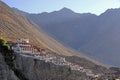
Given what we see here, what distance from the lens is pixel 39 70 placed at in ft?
297

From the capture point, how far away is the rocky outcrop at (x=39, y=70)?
89938mm

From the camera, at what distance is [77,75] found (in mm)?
96188

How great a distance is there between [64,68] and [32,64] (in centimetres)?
769

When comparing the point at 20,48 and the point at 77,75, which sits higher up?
the point at 20,48

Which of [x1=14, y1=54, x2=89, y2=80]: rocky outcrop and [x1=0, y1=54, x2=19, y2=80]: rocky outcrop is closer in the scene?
[x1=0, y1=54, x2=19, y2=80]: rocky outcrop

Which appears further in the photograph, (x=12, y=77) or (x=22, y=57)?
(x=22, y=57)

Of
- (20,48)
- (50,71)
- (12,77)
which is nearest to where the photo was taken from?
(12,77)

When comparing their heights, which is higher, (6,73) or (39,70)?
(39,70)

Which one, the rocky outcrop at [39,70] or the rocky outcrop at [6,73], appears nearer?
the rocky outcrop at [6,73]

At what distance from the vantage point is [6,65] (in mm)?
86375

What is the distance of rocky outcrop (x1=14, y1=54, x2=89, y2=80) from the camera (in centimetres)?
8994

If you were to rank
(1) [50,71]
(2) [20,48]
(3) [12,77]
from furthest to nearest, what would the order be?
1. (2) [20,48]
2. (1) [50,71]
3. (3) [12,77]

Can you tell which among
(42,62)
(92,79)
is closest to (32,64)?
(42,62)

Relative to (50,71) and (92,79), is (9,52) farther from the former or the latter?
(92,79)
